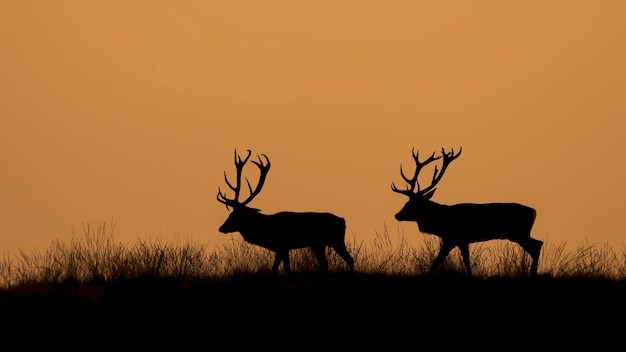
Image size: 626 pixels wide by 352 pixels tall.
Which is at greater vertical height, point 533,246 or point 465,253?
point 533,246

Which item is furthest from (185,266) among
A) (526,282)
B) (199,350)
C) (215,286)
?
(526,282)

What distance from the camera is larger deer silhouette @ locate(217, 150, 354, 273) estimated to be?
965 inches

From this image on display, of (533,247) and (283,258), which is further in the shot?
(533,247)

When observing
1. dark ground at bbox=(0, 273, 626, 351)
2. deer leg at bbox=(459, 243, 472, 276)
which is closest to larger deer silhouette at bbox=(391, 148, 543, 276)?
deer leg at bbox=(459, 243, 472, 276)

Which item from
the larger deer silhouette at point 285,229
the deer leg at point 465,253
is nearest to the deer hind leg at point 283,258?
the larger deer silhouette at point 285,229

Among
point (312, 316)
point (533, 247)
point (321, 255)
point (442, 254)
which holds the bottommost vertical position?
point (312, 316)

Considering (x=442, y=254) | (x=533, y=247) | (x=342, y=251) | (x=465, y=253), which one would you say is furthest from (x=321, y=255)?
(x=533, y=247)

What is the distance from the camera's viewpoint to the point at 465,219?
24.8m

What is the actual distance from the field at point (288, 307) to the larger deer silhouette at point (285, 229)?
1949mm

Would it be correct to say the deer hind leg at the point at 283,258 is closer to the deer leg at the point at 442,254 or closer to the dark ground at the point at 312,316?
the deer leg at the point at 442,254

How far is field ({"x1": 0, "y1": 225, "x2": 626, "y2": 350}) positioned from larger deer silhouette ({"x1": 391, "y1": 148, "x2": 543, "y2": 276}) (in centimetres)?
198

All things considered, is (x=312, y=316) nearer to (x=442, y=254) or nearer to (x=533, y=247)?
(x=442, y=254)

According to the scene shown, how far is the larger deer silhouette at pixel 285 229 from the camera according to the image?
80.4 ft

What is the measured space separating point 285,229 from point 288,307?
16.1ft
